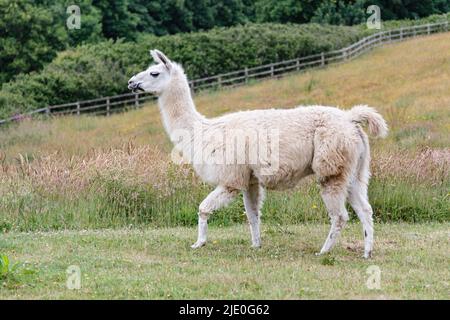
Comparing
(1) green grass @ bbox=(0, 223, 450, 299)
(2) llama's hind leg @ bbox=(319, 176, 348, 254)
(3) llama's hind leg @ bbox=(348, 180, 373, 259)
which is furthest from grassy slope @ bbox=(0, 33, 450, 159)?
(2) llama's hind leg @ bbox=(319, 176, 348, 254)

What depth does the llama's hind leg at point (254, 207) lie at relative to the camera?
11.5 m

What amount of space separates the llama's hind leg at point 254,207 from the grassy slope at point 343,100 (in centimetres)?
1388

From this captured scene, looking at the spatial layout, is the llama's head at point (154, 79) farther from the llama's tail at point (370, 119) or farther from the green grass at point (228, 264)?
the llama's tail at point (370, 119)

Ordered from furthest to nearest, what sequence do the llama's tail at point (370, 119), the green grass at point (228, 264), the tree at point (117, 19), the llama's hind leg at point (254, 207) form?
the tree at point (117, 19)
the llama's hind leg at point (254, 207)
the llama's tail at point (370, 119)
the green grass at point (228, 264)

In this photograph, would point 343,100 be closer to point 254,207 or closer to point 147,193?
point 147,193

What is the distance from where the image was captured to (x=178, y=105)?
11719 millimetres

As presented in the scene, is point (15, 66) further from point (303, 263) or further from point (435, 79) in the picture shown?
point (303, 263)

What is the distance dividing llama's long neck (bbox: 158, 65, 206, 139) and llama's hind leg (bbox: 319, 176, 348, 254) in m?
1.96

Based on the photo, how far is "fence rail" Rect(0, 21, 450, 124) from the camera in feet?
151

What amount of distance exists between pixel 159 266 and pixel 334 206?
238 centimetres

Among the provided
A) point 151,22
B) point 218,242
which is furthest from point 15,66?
point 218,242

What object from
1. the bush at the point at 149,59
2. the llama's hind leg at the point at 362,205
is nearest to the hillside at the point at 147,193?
the llama's hind leg at the point at 362,205

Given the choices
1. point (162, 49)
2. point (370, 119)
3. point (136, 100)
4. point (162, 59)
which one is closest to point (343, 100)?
point (136, 100)

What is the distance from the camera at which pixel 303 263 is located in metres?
10.2
